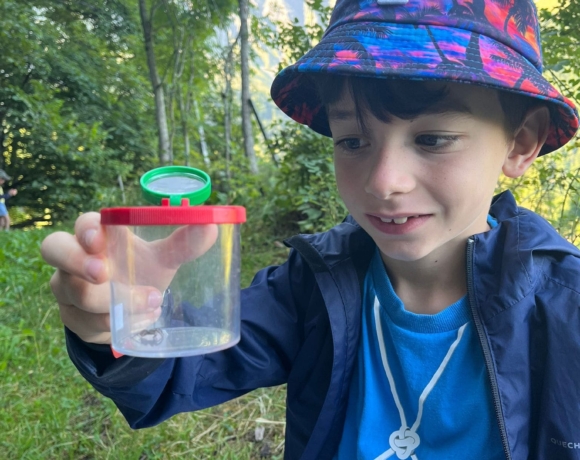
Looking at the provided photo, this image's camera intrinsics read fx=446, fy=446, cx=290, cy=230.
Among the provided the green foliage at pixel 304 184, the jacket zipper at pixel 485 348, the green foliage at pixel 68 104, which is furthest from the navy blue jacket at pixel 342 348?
the green foliage at pixel 68 104

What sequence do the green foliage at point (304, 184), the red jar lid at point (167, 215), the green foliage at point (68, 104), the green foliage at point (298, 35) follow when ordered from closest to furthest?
the red jar lid at point (167, 215) < the green foliage at point (304, 184) < the green foliage at point (298, 35) < the green foliage at point (68, 104)

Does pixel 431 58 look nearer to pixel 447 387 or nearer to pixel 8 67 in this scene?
pixel 447 387

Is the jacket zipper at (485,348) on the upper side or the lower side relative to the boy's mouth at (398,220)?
lower

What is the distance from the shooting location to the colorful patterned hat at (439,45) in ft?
2.92

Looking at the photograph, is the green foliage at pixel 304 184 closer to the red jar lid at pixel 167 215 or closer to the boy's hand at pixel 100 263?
the boy's hand at pixel 100 263

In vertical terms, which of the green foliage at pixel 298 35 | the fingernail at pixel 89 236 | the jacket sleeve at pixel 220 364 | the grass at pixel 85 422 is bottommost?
the grass at pixel 85 422

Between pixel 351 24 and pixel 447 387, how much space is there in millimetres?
890

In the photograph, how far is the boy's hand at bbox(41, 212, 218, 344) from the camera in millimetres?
813

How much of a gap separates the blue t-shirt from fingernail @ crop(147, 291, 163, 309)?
598 millimetres

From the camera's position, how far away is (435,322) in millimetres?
1122

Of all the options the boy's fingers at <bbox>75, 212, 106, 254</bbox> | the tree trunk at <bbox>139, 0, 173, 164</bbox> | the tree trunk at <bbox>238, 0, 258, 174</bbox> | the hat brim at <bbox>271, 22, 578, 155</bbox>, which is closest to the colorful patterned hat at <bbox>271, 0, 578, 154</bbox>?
the hat brim at <bbox>271, 22, 578, 155</bbox>

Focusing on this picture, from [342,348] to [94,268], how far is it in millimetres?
650

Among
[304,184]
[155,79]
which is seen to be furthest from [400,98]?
[155,79]

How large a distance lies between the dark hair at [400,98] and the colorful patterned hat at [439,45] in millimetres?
76
